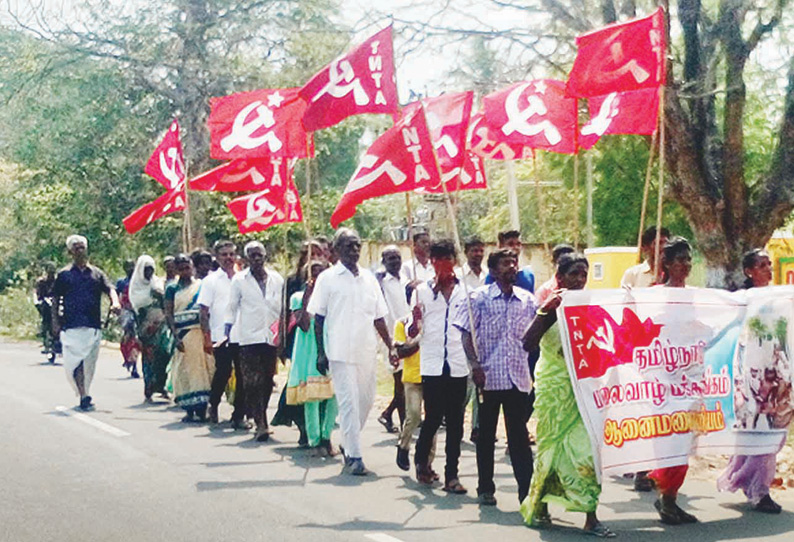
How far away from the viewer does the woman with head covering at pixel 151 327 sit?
13562 mm

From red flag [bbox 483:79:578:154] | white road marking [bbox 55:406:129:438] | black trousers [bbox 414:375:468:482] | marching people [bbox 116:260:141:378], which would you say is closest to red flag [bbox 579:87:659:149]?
red flag [bbox 483:79:578:154]

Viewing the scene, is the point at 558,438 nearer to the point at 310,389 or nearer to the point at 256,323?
the point at 310,389

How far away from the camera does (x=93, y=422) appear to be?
11633 millimetres

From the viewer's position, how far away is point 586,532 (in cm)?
663

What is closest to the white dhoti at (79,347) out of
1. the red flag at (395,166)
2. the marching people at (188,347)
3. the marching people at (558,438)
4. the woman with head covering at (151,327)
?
the marching people at (188,347)

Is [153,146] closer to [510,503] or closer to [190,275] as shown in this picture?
[190,275]

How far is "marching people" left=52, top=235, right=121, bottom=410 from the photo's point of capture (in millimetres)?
12258

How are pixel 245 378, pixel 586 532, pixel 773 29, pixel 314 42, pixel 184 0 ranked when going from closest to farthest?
pixel 586 532, pixel 245 378, pixel 773 29, pixel 314 42, pixel 184 0

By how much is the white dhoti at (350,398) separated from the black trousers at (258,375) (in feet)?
6.28

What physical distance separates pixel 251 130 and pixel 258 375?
2370 mm

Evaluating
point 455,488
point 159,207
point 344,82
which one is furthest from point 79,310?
point 455,488

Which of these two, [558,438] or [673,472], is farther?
[673,472]

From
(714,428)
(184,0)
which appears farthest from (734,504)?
(184,0)

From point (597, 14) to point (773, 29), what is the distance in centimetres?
204
